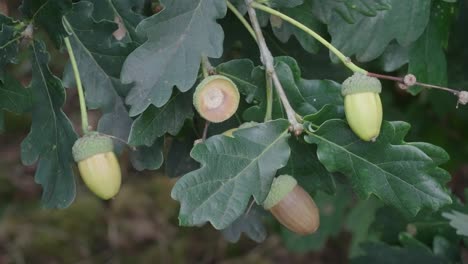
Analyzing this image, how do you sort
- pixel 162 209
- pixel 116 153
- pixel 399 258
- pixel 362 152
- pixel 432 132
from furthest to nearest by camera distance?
pixel 162 209
pixel 432 132
pixel 399 258
pixel 116 153
pixel 362 152

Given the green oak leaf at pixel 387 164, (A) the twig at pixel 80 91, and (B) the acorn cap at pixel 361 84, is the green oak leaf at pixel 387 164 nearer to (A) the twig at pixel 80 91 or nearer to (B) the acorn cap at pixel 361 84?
(B) the acorn cap at pixel 361 84

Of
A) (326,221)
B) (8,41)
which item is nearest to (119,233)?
(326,221)

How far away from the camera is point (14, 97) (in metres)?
1.18

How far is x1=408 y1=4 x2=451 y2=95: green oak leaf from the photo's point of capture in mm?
1344

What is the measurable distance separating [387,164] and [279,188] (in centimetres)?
15

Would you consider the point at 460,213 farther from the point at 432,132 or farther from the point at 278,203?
the point at 432,132

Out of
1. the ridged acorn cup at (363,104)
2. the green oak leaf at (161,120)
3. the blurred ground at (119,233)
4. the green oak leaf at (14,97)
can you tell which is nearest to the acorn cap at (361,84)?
the ridged acorn cup at (363,104)

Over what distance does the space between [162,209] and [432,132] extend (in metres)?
1.32

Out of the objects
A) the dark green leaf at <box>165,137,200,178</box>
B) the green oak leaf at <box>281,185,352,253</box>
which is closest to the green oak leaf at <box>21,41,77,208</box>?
the dark green leaf at <box>165,137,200,178</box>

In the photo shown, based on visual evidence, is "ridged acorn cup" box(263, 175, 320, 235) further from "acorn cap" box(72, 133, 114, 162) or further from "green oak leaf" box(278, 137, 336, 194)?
"acorn cap" box(72, 133, 114, 162)

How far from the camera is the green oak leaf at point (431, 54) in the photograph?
1.34m

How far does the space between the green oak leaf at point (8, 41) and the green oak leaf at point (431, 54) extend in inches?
24.6

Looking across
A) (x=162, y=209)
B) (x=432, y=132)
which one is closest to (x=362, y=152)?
(x=432, y=132)

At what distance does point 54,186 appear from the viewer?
3.95 ft
